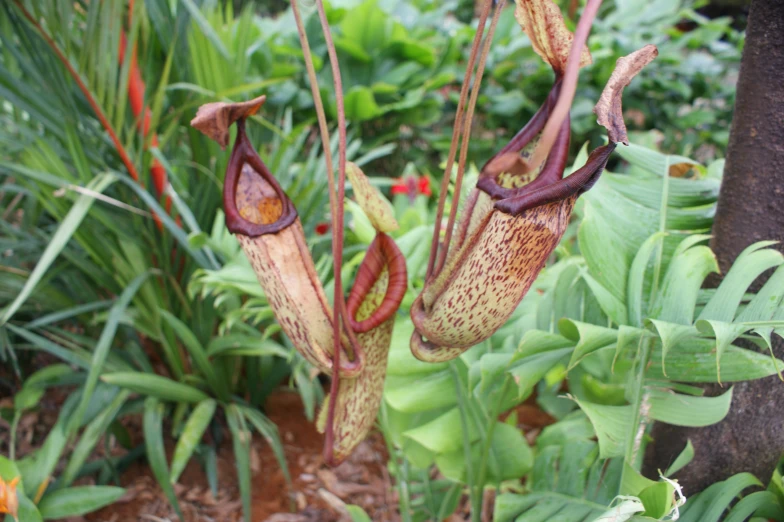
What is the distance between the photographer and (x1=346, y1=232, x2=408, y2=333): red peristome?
60cm

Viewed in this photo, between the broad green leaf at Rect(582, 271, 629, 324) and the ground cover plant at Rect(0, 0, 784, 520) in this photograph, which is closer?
the ground cover plant at Rect(0, 0, 784, 520)

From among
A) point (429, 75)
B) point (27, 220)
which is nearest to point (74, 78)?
point (27, 220)

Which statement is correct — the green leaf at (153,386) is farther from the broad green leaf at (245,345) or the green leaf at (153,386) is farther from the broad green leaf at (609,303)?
the broad green leaf at (609,303)

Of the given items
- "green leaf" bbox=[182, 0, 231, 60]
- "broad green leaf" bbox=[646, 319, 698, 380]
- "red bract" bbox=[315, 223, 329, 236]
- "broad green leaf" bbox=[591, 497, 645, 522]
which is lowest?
"broad green leaf" bbox=[591, 497, 645, 522]

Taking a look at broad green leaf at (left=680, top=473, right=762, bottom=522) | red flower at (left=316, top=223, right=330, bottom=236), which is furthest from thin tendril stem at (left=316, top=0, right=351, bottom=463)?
red flower at (left=316, top=223, right=330, bottom=236)

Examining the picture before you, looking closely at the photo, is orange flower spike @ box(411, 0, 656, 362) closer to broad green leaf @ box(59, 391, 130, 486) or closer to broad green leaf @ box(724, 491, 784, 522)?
broad green leaf @ box(724, 491, 784, 522)

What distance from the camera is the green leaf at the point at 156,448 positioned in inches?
40.5

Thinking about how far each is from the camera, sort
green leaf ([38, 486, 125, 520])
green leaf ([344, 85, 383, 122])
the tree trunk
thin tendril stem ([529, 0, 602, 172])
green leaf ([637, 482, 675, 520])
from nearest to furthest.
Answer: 1. thin tendril stem ([529, 0, 602, 172])
2. green leaf ([637, 482, 675, 520])
3. the tree trunk
4. green leaf ([38, 486, 125, 520])
5. green leaf ([344, 85, 383, 122])

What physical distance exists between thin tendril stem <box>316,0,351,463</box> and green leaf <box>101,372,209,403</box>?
0.59 meters

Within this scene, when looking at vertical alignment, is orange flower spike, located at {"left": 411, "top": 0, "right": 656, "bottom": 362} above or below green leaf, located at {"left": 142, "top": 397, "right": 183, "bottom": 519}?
above

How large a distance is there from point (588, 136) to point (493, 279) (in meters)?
2.38

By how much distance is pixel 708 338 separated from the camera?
2.09ft

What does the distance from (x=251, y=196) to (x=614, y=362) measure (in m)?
0.46

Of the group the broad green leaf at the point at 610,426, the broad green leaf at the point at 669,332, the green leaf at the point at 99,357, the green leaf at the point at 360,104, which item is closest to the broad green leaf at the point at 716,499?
the broad green leaf at the point at 610,426
